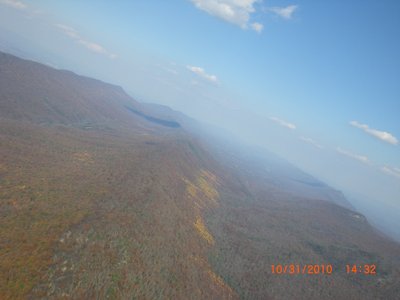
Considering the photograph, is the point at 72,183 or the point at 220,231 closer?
the point at 72,183

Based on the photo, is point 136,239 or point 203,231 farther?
point 203,231

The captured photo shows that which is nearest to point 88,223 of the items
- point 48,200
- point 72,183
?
point 48,200

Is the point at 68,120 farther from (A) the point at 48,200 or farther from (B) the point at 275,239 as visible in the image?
(B) the point at 275,239
